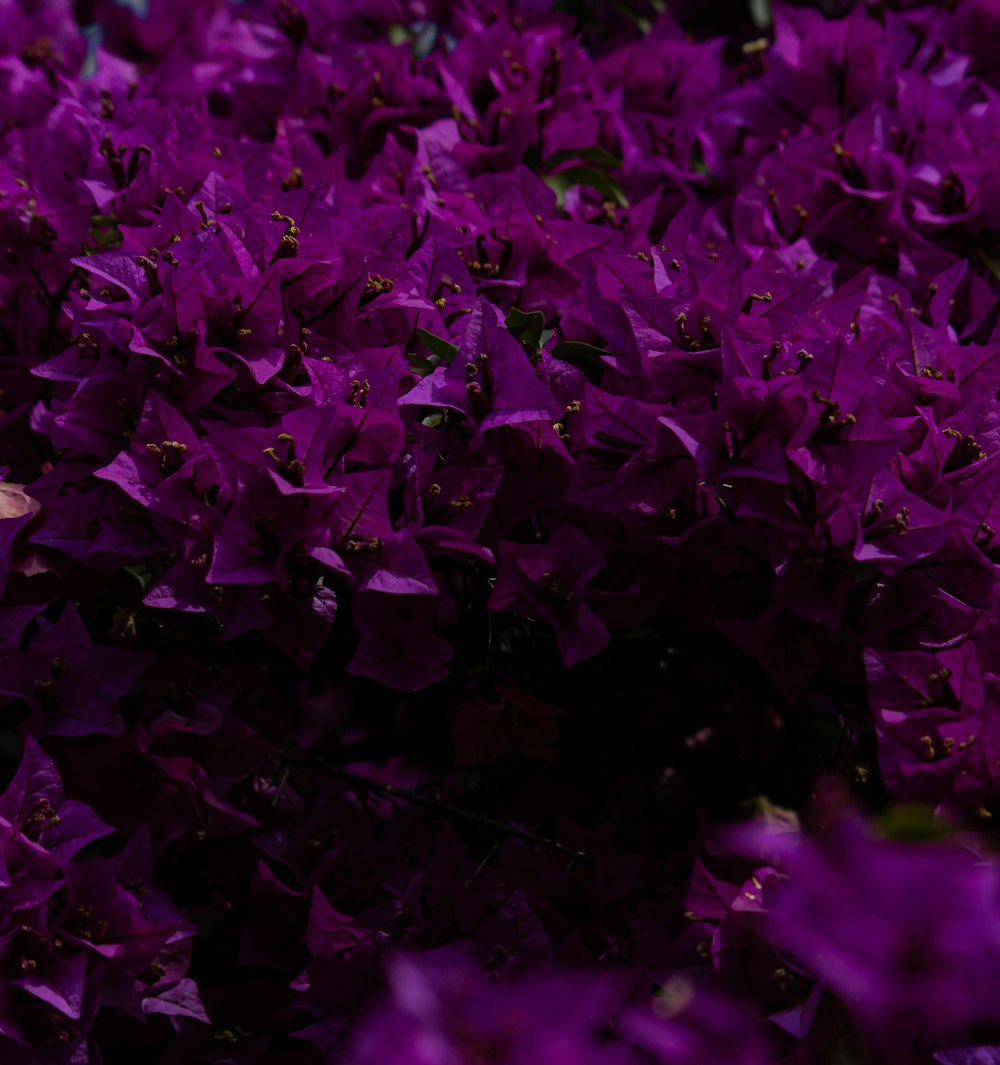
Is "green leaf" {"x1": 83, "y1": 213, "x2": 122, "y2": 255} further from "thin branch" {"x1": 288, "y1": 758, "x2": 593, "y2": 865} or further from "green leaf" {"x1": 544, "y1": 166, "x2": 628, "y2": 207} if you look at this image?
"thin branch" {"x1": 288, "y1": 758, "x2": 593, "y2": 865}

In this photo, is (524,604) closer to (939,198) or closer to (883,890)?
(883,890)

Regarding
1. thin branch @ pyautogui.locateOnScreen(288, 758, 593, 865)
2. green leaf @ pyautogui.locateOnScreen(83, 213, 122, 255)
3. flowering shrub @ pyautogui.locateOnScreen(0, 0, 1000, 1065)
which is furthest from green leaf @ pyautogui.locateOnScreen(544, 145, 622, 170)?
thin branch @ pyautogui.locateOnScreen(288, 758, 593, 865)

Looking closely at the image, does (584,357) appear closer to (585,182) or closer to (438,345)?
(438,345)

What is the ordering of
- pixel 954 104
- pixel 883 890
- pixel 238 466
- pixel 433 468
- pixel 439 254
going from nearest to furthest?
pixel 883 890 < pixel 238 466 < pixel 433 468 < pixel 439 254 < pixel 954 104

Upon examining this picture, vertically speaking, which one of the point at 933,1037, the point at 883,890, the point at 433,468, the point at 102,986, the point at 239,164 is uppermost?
the point at 883,890

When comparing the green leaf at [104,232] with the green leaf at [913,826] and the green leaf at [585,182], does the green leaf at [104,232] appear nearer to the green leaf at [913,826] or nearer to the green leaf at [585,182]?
the green leaf at [585,182]

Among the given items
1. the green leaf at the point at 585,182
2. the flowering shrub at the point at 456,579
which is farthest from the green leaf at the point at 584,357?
the green leaf at the point at 585,182

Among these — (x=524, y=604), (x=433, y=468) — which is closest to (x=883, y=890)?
(x=524, y=604)
